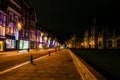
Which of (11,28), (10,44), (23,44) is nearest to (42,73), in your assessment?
(10,44)

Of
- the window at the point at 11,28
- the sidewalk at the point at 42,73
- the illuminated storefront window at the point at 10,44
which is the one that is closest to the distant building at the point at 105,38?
the illuminated storefront window at the point at 10,44

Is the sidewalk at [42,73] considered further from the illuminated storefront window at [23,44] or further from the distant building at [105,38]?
the distant building at [105,38]

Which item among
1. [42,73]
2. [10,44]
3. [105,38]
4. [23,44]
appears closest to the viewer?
[42,73]

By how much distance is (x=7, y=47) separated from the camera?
51312 mm

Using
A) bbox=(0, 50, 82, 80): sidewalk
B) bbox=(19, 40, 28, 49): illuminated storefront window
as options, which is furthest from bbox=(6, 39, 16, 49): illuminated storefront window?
bbox=(0, 50, 82, 80): sidewalk

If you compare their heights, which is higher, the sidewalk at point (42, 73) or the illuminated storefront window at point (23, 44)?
the illuminated storefront window at point (23, 44)

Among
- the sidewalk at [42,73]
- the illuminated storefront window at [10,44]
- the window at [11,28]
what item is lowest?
the sidewalk at [42,73]

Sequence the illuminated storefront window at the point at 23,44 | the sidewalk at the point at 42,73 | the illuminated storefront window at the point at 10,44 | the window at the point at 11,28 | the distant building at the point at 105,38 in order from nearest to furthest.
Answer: the sidewalk at the point at 42,73, the illuminated storefront window at the point at 10,44, the window at the point at 11,28, the illuminated storefront window at the point at 23,44, the distant building at the point at 105,38

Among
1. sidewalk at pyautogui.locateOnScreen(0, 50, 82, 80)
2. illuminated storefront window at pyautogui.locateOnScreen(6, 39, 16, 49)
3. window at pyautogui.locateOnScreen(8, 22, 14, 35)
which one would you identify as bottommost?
sidewalk at pyautogui.locateOnScreen(0, 50, 82, 80)

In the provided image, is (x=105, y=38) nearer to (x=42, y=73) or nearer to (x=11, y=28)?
(x=11, y=28)

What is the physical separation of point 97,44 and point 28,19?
35.1 meters

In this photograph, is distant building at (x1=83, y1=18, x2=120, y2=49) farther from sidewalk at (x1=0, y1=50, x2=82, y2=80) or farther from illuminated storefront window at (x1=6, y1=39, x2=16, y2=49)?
sidewalk at (x1=0, y1=50, x2=82, y2=80)

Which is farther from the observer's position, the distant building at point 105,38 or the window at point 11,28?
the distant building at point 105,38

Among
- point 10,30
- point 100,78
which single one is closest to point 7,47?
point 10,30
